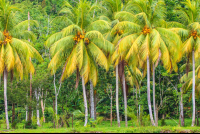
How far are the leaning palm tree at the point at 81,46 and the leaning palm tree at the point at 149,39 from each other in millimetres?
1574

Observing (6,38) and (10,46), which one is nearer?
(10,46)

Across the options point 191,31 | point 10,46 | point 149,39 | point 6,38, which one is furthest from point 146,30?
point 6,38

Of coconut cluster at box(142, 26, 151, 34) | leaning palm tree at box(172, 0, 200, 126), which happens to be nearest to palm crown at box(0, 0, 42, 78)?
coconut cluster at box(142, 26, 151, 34)

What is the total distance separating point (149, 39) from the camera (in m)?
16.9

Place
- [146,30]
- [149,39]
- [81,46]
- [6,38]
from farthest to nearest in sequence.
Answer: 1. [81,46]
2. [146,30]
3. [6,38]
4. [149,39]

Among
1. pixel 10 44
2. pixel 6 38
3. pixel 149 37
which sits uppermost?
pixel 6 38

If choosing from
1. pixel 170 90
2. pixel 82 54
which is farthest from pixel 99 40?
pixel 170 90

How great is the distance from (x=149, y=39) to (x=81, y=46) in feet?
14.1

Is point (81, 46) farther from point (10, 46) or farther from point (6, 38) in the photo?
point (6, 38)

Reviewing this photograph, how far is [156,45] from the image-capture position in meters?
16.0

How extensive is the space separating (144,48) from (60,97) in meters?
10.1

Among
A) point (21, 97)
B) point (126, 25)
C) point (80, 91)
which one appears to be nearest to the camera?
point (126, 25)

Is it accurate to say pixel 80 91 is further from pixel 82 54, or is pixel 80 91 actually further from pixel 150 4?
pixel 150 4

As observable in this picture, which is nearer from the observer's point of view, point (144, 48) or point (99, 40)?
point (144, 48)
